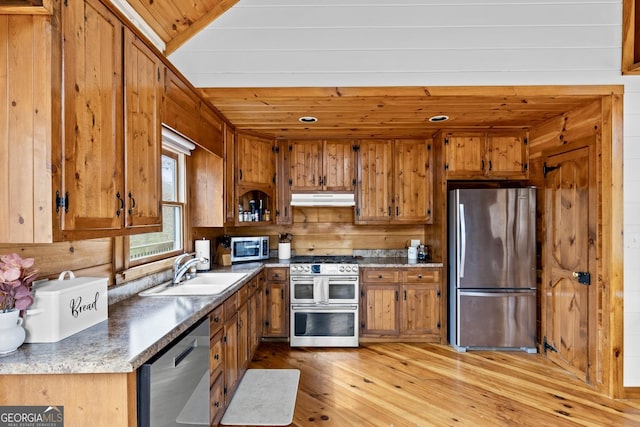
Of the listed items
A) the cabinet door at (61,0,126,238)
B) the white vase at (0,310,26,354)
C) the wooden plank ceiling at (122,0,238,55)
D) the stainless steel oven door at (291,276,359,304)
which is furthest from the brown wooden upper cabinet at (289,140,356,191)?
the white vase at (0,310,26,354)

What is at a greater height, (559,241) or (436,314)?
(559,241)

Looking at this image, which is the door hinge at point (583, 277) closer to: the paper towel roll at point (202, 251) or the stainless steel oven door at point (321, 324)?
the stainless steel oven door at point (321, 324)

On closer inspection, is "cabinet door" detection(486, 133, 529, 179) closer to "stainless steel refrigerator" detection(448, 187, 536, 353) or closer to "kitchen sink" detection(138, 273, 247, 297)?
"stainless steel refrigerator" detection(448, 187, 536, 353)

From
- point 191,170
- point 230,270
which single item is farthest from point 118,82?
point 230,270

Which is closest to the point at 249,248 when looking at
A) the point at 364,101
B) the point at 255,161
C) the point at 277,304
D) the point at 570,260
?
the point at 277,304

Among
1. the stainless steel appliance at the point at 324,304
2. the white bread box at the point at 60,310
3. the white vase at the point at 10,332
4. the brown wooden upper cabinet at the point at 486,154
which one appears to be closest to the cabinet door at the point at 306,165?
the stainless steel appliance at the point at 324,304

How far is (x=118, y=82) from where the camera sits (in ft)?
5.39

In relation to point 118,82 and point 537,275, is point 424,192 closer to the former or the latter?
point 537,275

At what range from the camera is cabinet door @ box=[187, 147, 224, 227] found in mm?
3438

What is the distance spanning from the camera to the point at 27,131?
1.25 meters

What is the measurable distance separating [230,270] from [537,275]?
3.12 m

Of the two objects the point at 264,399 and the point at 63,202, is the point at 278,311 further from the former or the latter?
the point at 63,202

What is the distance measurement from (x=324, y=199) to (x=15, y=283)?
307cm

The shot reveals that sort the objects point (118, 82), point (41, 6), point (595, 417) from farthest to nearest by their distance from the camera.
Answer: point (595, 417) < point (118, 82) < point (41, 6)
